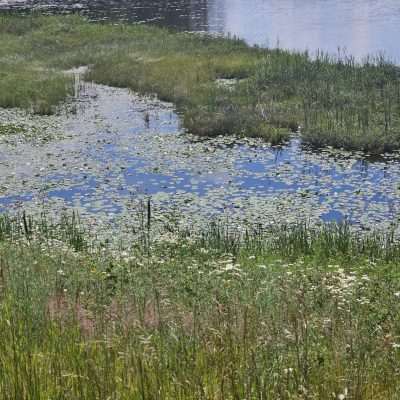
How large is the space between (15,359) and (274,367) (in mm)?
1714

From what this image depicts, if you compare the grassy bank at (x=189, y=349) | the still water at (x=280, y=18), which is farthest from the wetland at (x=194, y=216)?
the still water at (x=280, y=18)

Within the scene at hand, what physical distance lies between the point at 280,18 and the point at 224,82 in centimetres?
2164

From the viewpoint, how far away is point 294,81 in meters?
27.4

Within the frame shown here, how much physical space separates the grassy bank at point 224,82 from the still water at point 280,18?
507cm

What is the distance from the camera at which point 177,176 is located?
65.6 ft

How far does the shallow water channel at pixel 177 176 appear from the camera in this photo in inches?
663

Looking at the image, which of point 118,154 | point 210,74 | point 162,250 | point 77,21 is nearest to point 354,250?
point 162,250

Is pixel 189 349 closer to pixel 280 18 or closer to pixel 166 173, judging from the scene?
pixel 166 173

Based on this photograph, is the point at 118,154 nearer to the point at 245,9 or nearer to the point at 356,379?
the point at 356,379

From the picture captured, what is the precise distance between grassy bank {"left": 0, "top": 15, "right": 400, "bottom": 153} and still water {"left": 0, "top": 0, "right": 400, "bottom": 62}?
507cm

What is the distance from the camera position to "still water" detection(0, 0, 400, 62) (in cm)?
3759

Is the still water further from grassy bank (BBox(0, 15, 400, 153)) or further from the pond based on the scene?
the pond

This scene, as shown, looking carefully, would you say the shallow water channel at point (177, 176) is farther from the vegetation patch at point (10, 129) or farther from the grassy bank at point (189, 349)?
the grassy bank at point (189, 349)

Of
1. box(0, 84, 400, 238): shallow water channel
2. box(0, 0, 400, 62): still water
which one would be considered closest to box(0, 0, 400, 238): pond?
box(0, 84, 400, 238): shallow water channel
